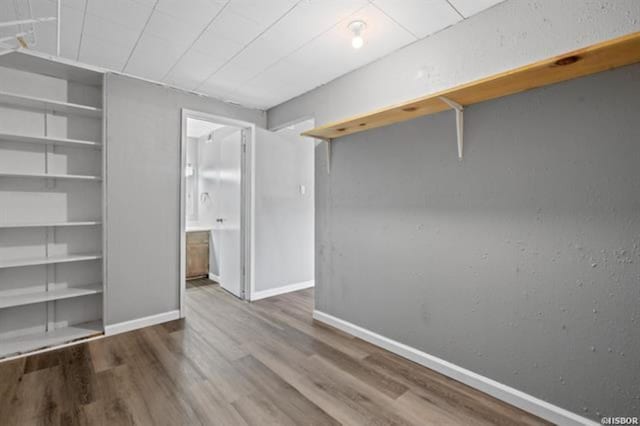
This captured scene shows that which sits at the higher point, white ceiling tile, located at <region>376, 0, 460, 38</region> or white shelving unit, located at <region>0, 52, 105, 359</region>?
white ceiling tile, located at <region>376, 0, 460, 38</region>

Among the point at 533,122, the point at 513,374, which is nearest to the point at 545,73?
the point at 533,122

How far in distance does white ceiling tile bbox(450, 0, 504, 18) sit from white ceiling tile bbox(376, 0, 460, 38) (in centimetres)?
4

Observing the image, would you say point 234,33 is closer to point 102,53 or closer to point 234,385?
point 102,53

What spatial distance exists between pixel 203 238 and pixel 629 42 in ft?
17.0

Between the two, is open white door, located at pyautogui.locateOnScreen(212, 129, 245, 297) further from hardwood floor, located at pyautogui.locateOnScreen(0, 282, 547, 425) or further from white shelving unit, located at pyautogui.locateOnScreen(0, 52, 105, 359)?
white shelving unit, located at pyautogui.locateOnScreen(0, 52, 105, 359)

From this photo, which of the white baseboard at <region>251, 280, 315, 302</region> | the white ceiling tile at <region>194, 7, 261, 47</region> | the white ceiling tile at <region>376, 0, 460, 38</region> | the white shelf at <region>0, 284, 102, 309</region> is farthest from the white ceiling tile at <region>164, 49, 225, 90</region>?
the white baseboard at <region>251, 280, 315, 302</region>

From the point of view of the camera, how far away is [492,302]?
194cm

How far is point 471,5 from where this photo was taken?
6.28 ft

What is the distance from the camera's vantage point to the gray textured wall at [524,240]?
1517 millimetres

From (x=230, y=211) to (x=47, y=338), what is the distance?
2255 mm

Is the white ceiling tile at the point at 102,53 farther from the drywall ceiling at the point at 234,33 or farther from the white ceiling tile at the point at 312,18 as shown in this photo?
the white ceiling tile at the point at 312,18

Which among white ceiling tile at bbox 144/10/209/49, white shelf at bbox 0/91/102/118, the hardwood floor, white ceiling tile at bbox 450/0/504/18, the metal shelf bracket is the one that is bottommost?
the hardwood floor

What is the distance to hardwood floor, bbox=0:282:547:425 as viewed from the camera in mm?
1745

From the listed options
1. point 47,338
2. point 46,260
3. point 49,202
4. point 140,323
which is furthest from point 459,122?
point 47,338
